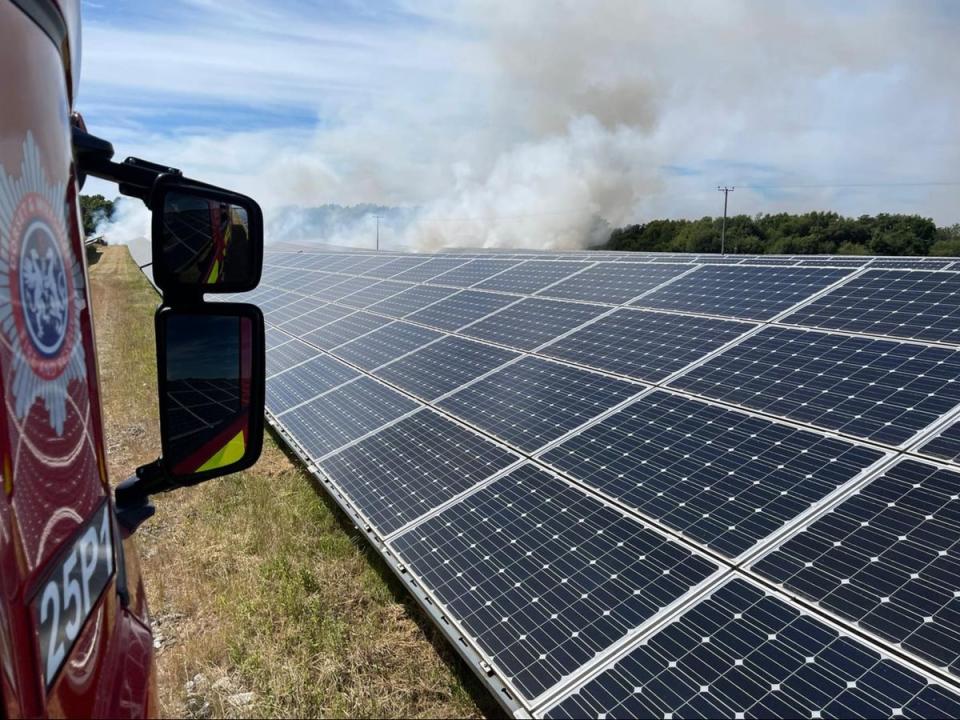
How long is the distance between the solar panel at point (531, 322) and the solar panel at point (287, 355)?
138 inches

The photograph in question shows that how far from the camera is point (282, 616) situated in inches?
252

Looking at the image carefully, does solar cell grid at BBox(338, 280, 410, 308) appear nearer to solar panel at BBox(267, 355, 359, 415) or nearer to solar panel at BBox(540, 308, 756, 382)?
solar panel at BBox(267, 355, 359, 415)

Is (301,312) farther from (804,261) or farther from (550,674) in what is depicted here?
(550,674)

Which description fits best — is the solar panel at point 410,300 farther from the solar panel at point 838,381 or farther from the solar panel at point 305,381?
the solar panel at point 838,381

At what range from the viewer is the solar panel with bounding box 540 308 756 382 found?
24.8ft

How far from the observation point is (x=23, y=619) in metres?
1.34

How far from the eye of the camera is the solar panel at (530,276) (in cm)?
1246

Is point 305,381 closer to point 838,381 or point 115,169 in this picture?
point 838,381

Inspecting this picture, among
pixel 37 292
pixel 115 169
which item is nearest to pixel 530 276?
pixel 115 169

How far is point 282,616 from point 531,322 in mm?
5433

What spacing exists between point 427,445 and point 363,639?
2177mm

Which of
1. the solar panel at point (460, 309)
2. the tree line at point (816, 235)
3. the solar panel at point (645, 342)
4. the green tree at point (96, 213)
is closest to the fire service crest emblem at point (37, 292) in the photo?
the green tree at point (96, 213)

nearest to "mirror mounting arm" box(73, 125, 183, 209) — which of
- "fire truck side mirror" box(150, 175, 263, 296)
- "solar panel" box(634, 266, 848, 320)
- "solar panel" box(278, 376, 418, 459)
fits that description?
"fire truck side mirror" box(150, 175, 263, 296)

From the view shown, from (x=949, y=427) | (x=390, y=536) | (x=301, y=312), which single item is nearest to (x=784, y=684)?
(x=949, y=427)
